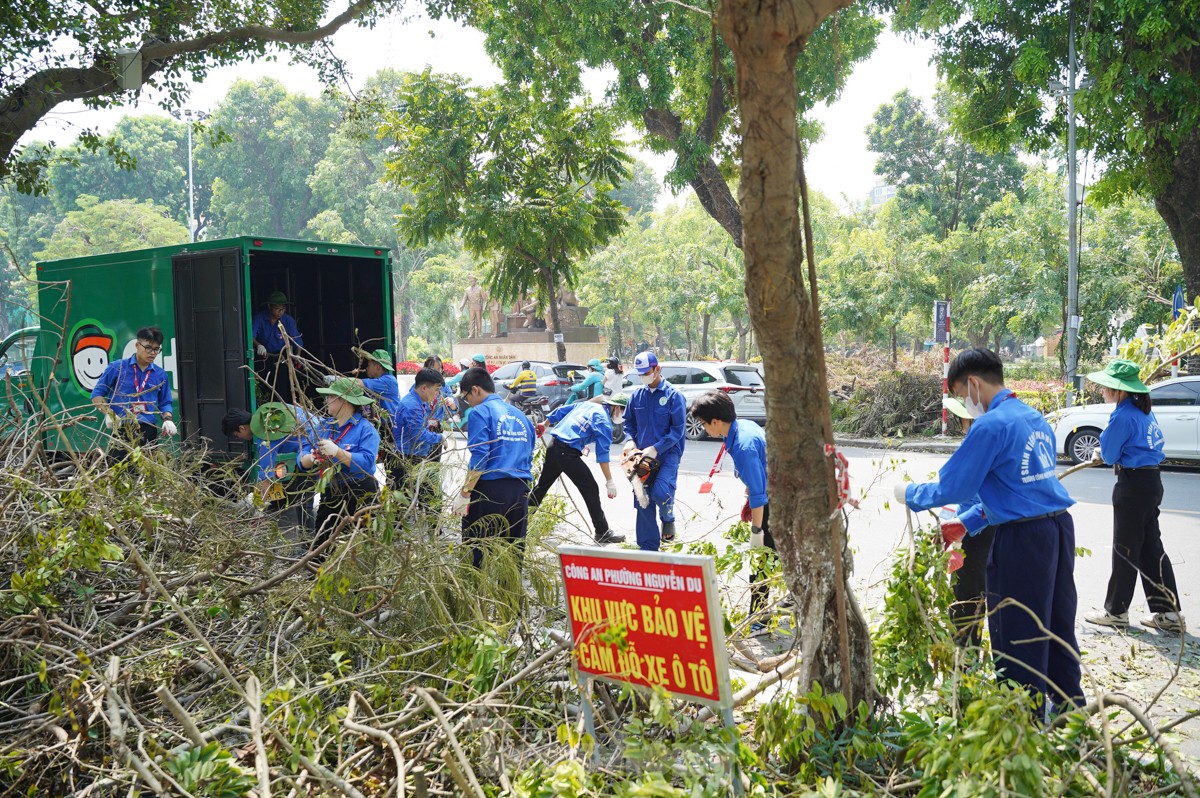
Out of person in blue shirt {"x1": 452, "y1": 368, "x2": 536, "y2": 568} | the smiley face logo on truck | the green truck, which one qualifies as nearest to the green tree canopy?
the green truck

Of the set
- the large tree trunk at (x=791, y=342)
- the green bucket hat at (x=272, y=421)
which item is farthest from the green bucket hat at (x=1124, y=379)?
the green bucket hat at (x=272, y=421)

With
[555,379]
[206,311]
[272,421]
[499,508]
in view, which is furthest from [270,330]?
[555,379]

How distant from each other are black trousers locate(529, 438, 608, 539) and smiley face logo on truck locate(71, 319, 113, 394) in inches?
200

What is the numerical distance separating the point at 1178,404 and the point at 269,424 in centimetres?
1306


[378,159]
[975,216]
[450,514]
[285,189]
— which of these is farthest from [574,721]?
[285,189]

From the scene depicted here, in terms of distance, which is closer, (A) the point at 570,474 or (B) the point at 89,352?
(A) the point at 570,474

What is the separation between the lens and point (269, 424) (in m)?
4.96

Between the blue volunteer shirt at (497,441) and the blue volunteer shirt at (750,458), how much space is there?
1320mm

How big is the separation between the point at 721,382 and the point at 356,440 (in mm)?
14982

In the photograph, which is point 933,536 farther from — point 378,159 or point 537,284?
point 378,159

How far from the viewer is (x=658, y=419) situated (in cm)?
813

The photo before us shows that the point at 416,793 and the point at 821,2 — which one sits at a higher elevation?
the point at 821,2

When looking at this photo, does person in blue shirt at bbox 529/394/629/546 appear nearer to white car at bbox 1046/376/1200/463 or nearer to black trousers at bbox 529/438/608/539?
black trousers at bbox 529/438/608/539

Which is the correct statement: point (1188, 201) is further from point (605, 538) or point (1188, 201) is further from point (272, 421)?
point (272, 421)
